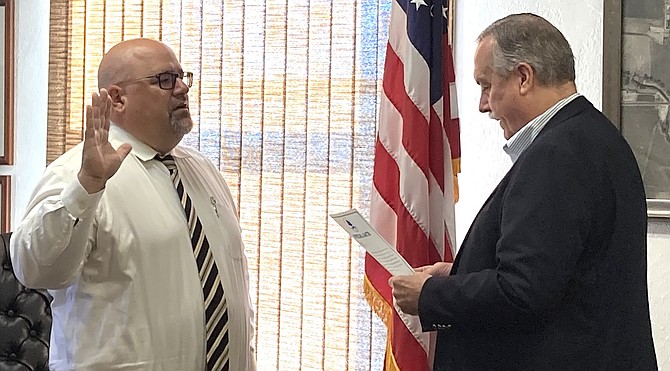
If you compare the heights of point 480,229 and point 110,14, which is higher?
point 110,14

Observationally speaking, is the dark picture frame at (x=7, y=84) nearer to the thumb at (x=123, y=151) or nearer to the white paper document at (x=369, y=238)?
the thumb at (x=123, y=151)

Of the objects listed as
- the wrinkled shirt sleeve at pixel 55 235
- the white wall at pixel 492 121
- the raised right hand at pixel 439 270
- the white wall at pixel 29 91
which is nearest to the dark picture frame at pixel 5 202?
the white wall at pixel 29 91

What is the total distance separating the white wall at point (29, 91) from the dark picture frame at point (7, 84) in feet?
0.09

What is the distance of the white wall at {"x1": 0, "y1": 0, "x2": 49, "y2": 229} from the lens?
3.98 m

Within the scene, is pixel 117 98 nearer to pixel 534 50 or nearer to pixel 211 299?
pixel 211 299

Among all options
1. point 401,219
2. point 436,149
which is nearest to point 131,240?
point 401,219

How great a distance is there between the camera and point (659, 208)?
2.95 m

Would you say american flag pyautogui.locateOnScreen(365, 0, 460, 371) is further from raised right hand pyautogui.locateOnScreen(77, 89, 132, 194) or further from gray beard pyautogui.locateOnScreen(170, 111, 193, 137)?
raised right hand pyautogui.locateOnScreen(77, 89, 132, 194)

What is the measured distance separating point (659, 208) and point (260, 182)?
1.55 metres

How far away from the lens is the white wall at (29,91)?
13.1 feet

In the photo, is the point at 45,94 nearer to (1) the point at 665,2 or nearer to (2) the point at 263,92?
(2) the point at 263,92

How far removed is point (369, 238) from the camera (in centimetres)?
208

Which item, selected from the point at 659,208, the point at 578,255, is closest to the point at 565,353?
the point at 578,255

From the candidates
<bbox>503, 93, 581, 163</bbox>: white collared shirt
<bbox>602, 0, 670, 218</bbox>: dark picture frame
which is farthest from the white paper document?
<bbox>602, 0, 670, 218</bbox>: dark picture frame
